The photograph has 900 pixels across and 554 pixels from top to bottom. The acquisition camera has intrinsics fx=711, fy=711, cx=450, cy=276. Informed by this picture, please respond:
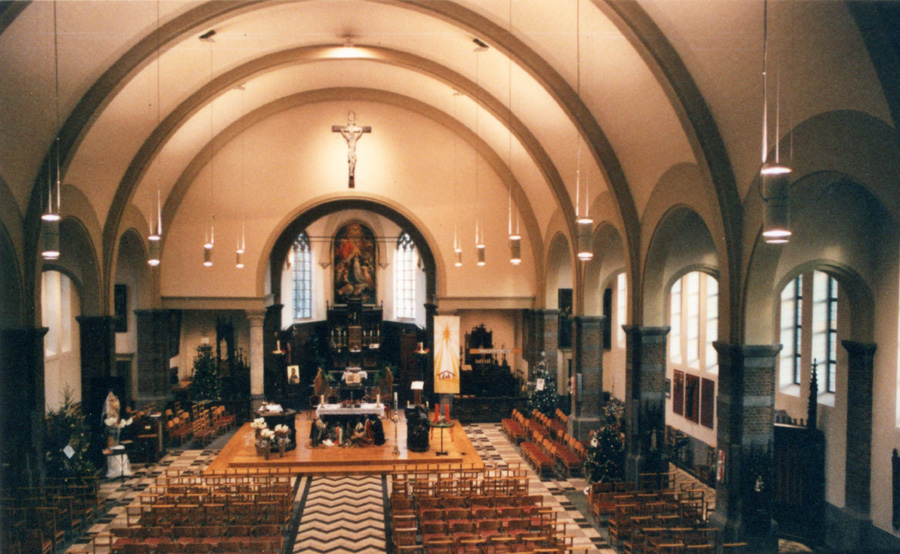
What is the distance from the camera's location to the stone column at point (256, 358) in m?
24.6

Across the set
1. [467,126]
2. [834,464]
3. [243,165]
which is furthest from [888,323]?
[243,165]

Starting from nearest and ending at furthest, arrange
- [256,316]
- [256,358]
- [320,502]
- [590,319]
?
1. [320,502]
2. [590,319]
3. [256,316]
4. [256,358]

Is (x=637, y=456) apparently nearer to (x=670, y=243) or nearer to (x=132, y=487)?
(x=670, y=243)

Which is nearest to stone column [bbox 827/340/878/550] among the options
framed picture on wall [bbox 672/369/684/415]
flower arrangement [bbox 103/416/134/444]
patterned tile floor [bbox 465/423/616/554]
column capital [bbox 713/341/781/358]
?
column capital [bbox 713/341/781/358]

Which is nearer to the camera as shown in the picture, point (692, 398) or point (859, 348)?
point (859, 348)

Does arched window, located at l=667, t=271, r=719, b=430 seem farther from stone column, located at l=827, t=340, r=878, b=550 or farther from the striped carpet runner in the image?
the striped carpet runner

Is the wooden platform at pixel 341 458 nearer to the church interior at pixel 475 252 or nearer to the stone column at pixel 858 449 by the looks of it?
the church interior at pixel 475 252

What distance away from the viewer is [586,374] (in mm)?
20578

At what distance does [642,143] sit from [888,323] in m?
5.74

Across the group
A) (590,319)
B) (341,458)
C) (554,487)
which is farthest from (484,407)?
(554,487)

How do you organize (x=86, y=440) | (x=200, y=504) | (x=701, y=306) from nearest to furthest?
(x=200, y=504) < (x=86, y=440) < (x=701, y=306)

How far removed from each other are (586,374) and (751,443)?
841 cm

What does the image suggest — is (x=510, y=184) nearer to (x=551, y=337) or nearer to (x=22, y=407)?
(x=551, y=337)

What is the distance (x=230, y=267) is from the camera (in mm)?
24359
